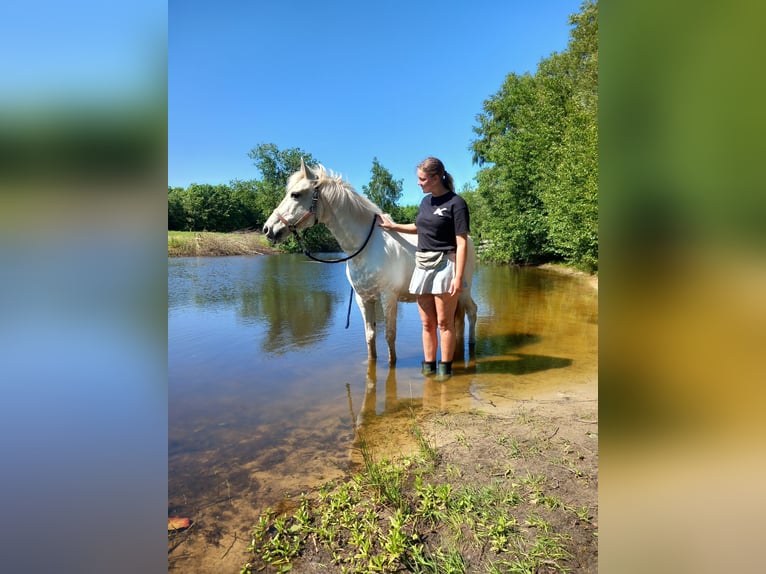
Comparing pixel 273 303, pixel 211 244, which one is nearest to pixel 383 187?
pixel 211 244

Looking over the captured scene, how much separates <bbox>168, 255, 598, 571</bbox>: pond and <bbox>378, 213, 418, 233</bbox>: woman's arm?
1.63 meters

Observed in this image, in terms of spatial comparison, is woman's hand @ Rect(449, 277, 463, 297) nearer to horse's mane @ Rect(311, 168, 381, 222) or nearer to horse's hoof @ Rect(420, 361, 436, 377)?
horse's hoof @ Rect(420, 361, 436, 377)

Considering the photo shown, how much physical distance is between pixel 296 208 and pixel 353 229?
0.68 m

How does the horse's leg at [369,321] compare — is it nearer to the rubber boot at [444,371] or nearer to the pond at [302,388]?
the pond at [302,388]

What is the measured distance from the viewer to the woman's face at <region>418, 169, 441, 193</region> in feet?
12.9

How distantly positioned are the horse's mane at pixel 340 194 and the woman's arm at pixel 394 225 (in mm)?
178

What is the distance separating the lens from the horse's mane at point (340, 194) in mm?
4590

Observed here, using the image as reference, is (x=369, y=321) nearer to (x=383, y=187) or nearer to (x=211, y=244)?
(x=211, y=244)
